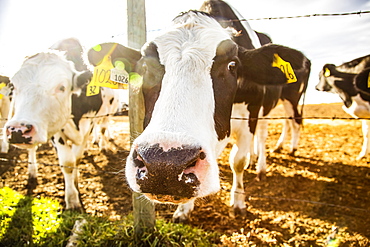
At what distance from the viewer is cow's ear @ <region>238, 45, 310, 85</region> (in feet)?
7.16

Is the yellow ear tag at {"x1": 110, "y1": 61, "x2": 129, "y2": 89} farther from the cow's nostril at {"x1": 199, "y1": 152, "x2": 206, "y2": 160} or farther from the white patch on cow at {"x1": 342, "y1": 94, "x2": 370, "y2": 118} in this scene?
the white patch on cow at {"x1": 342, "y1": 94, "x2": 370, "y2": 118}

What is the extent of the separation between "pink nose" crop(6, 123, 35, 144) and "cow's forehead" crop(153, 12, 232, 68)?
182cm

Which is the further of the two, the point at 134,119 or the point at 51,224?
the point at 51,224

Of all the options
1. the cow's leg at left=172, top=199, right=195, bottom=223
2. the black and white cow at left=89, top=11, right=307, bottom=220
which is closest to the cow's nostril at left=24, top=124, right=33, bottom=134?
the black and white cow at left=89, top=11, right=307, bottom=220

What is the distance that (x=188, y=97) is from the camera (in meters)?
1.52

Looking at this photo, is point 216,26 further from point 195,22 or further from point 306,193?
point 306,193

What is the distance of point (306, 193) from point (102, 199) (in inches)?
127

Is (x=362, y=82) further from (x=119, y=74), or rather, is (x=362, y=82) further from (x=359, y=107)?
(x=119, y=74)

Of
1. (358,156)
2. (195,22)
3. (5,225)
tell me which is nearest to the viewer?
(195,22)

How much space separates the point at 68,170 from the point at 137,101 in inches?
74.0

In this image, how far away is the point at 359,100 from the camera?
5.44 m

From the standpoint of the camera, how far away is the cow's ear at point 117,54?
2.31 metres

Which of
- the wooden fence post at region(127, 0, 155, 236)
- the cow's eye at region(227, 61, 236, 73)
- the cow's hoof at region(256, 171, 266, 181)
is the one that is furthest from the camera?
the cow's hoof at region(256, 171, 266, 181)

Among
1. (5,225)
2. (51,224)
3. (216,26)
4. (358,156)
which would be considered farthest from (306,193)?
(5,225)
